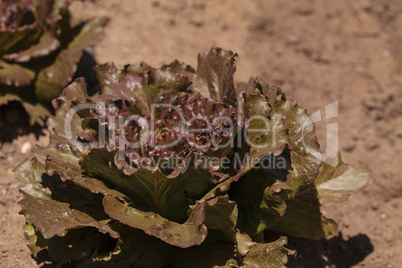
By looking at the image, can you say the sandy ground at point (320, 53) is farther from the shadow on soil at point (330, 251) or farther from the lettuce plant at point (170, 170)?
the lettuce plant at point (170, 170)

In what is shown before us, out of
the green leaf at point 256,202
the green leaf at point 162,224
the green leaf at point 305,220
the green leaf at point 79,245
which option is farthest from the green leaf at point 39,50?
the green leaf at point 305,220

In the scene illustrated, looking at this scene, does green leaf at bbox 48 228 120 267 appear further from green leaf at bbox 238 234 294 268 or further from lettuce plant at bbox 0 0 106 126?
lettuce plant at bbox 0 0 106 126

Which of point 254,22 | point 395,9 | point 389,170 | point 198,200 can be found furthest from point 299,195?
point 395,9

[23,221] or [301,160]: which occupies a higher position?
[301,160]

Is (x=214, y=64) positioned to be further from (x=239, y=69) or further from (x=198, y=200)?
(x=239, y=69)

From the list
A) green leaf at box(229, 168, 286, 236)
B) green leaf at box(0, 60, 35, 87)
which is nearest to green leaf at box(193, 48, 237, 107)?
green leaf at box(229, 168, 286, 236)

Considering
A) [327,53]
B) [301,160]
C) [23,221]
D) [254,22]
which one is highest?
[254,22]

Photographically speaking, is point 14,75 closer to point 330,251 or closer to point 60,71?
point 60,71
